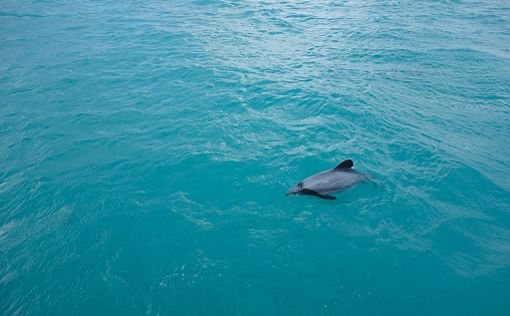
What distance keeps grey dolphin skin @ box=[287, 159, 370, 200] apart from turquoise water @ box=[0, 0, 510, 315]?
1.86ft

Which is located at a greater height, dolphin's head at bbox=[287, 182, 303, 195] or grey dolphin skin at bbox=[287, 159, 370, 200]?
grey dolphin skin at bbox=[287, 159, 370, 200]

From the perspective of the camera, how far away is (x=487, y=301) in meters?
6.16

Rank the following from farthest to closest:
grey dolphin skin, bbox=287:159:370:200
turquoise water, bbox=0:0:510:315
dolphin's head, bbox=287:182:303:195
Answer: dolphin's head, bbox=287:182:303:195
grey dolphin skin, bbox=287:159:370:200
turquoise water, bbox=0:0:510:315

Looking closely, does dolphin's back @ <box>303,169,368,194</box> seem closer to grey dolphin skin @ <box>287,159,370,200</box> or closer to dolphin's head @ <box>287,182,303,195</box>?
grey dolphin skin @ <box>287,159,370,200</box>

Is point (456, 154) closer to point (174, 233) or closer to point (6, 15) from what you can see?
point (174, 233)

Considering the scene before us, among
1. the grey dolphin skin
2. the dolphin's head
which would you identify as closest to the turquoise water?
the dolphin's head

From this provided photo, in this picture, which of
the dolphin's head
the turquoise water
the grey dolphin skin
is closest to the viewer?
the turquoise water

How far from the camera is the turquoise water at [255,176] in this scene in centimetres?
654

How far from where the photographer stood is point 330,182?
25.0ft

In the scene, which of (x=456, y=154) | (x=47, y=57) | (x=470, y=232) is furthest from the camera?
(x=47, y=57)

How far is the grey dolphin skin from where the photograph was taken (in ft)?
24.9

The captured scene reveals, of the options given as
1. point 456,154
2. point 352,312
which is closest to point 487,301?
point 352,312

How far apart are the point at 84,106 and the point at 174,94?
3.67 m

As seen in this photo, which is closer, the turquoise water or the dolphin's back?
the turquoise water
